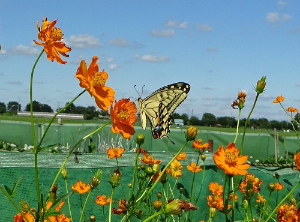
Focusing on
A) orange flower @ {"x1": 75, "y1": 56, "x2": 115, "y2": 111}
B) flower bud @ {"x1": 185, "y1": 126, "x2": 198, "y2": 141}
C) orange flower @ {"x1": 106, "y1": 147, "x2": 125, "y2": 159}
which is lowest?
orange flower @ {"x1": 106, "y1": 147, "x2": 125, "y2": 159}

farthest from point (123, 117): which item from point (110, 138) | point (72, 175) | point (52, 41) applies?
point (110, 138)

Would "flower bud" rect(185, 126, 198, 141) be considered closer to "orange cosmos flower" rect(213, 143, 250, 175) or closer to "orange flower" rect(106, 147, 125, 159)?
"orange cosmos flower" rect(213, 143, 250, 175)

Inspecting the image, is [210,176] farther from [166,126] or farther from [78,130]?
[78,130]

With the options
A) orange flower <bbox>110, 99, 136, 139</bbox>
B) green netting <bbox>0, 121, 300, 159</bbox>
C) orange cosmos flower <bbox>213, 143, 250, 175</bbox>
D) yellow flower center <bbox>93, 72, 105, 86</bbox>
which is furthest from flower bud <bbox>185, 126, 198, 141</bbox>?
green netting <bbox>0, 121, 300, 159</bbox>

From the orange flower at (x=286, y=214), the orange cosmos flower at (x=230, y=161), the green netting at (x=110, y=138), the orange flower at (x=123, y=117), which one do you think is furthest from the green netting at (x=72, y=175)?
the green netting at (x=110, y=138)

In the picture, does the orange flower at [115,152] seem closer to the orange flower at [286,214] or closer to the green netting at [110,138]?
the orange flower at [286,214]

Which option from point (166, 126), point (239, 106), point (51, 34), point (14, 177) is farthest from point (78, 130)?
point (51, 34)
